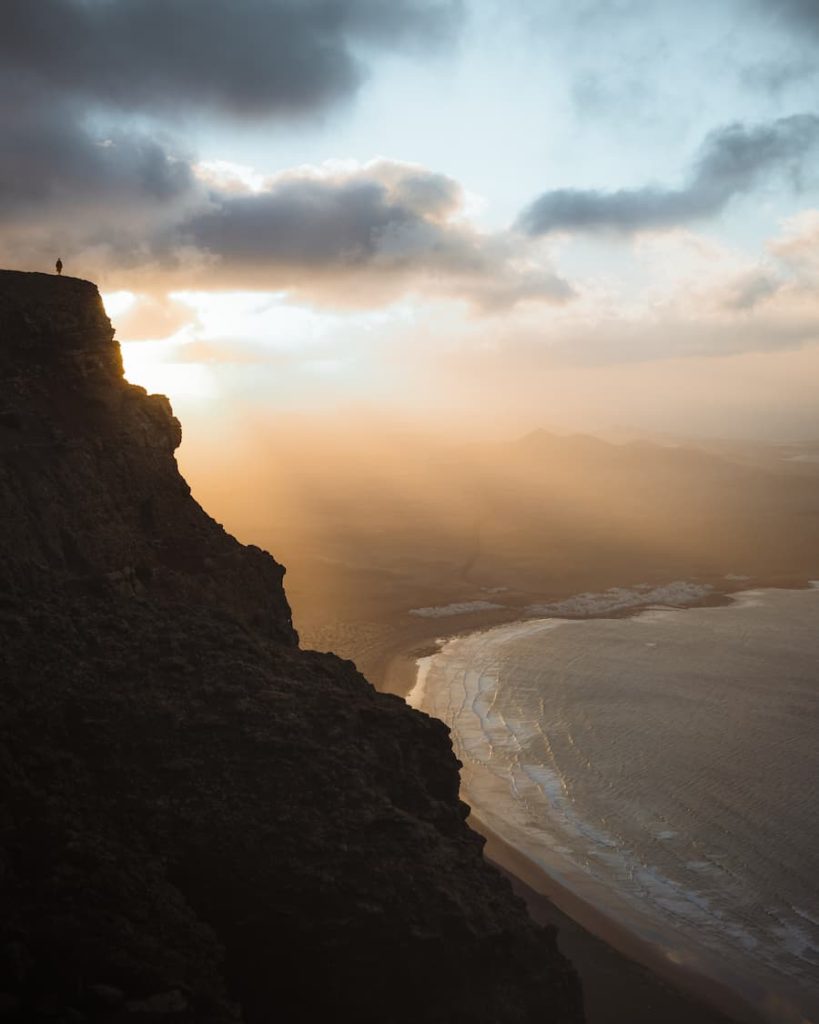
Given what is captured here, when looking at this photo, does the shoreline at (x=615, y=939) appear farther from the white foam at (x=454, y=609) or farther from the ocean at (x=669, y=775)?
the white foam at (x=454, y=609)

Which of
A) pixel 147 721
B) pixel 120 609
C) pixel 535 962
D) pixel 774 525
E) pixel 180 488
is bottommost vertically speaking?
pixel 535 962

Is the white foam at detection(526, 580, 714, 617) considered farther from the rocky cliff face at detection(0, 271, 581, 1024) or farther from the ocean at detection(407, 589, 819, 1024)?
the rocky cliff face at detection(0, 271, 581, 1024)

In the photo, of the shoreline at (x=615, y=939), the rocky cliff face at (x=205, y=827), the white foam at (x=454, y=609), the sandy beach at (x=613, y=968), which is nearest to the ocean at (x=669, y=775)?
the shoreline at (x=615, y=939)

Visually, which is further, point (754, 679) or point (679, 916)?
point (754, 679)

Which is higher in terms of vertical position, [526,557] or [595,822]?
[526,557]

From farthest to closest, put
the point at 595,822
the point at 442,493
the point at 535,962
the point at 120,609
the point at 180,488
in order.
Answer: the point at 442,493, the point at 595,822, the point at 180,488, the point at 120,609, the point at 535,962

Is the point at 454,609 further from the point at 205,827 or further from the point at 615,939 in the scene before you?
the point at 205,827

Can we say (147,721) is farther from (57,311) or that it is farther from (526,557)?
(526,557)

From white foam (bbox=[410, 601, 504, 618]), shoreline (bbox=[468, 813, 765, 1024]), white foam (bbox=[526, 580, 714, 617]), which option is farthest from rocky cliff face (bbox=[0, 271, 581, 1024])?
white foam (bbox=[526, 580, 714, 617])

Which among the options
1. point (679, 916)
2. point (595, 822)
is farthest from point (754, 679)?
point (679, 916)
